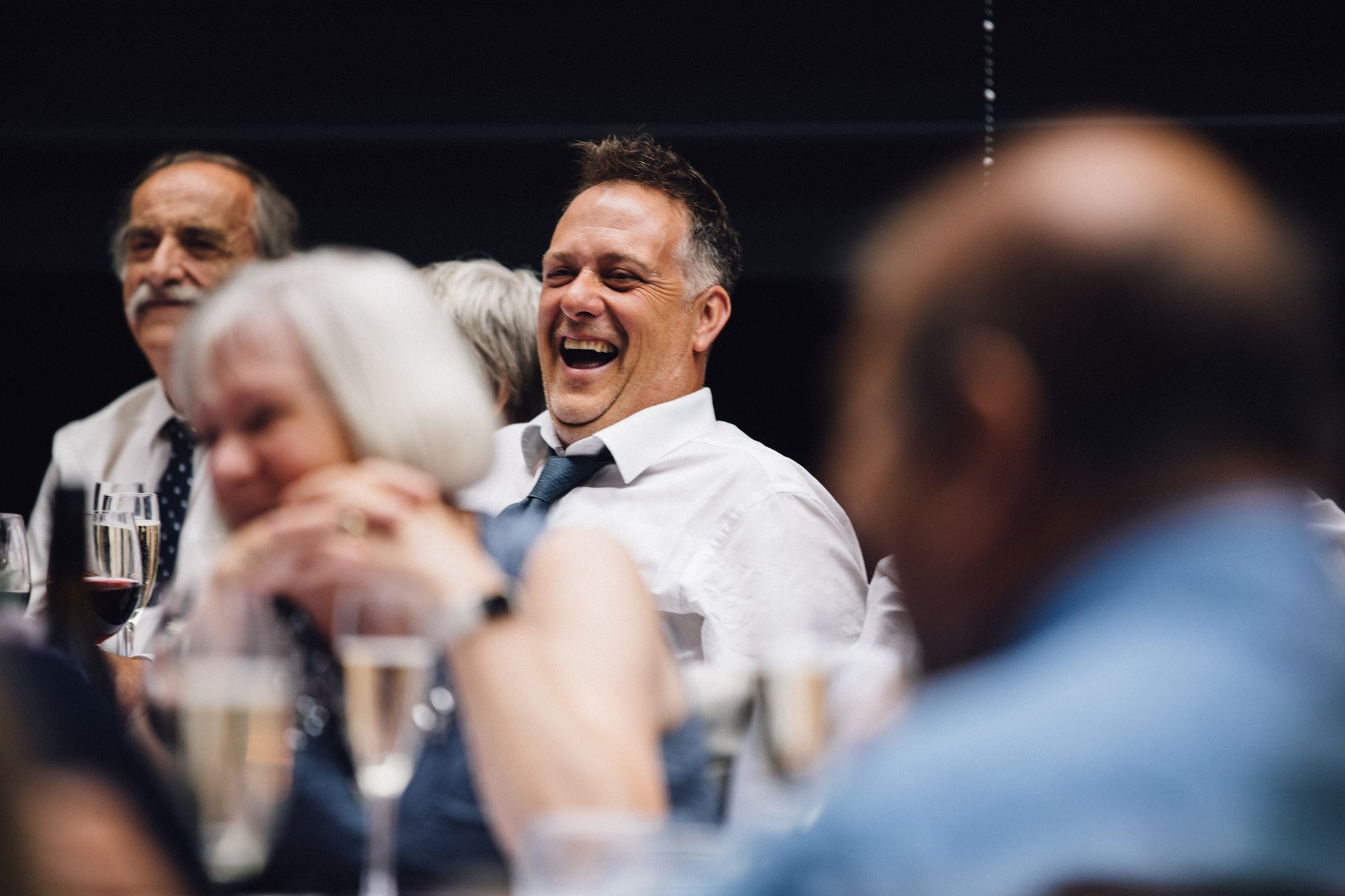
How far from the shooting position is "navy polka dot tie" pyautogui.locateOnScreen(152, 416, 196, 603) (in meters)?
2.88

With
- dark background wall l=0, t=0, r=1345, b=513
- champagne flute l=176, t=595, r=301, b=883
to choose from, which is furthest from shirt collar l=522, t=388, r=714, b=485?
champagne flute l=176, t=595, r=301, b=883

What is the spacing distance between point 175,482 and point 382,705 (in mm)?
2110

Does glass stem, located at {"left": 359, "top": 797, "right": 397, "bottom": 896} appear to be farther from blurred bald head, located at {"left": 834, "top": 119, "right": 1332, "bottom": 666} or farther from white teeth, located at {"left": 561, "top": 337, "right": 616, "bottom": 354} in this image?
white teeth, located at {"left": 561, "top": 337, "right": 616, "bottom": 354}

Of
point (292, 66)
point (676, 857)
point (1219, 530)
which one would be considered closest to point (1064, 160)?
point (1219, 530)

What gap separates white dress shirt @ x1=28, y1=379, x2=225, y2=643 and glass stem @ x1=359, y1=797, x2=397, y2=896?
1741 millimetres

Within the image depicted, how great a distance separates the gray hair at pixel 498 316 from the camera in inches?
120

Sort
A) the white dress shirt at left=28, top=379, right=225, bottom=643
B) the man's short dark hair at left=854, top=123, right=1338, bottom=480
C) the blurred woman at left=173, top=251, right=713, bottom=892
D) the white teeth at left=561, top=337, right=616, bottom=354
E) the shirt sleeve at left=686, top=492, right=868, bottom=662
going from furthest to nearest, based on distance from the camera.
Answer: the white dress shirt at left=28, top=379, right=225, bottom=643 → the white teeth at left=561, top=337, right=616, bottom=354 → the shirt sleeve at left=686, top=492, right=868, bottom=662 → the blurred woman at left=173, top=251, right=713, bottom=892 → the man's short dark hair at left=854, top=123, right=1338, bottom=480

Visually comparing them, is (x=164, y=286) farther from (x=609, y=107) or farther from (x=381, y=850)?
(x=381, y=850)

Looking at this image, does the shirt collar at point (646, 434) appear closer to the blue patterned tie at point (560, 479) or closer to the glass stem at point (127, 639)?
the blue patterned tie at point (560, 479)

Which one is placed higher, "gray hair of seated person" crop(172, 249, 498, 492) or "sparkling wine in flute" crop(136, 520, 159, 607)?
"gray hair of seated person" crop(172, 249, 498, 492)

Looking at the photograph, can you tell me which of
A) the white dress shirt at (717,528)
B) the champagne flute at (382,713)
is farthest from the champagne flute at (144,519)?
the champagne flute at (382,713)

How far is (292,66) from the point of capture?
3771 millimetres

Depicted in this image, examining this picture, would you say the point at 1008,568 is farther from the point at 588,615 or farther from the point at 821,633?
the point at 821,633

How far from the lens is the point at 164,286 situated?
3098 mm
